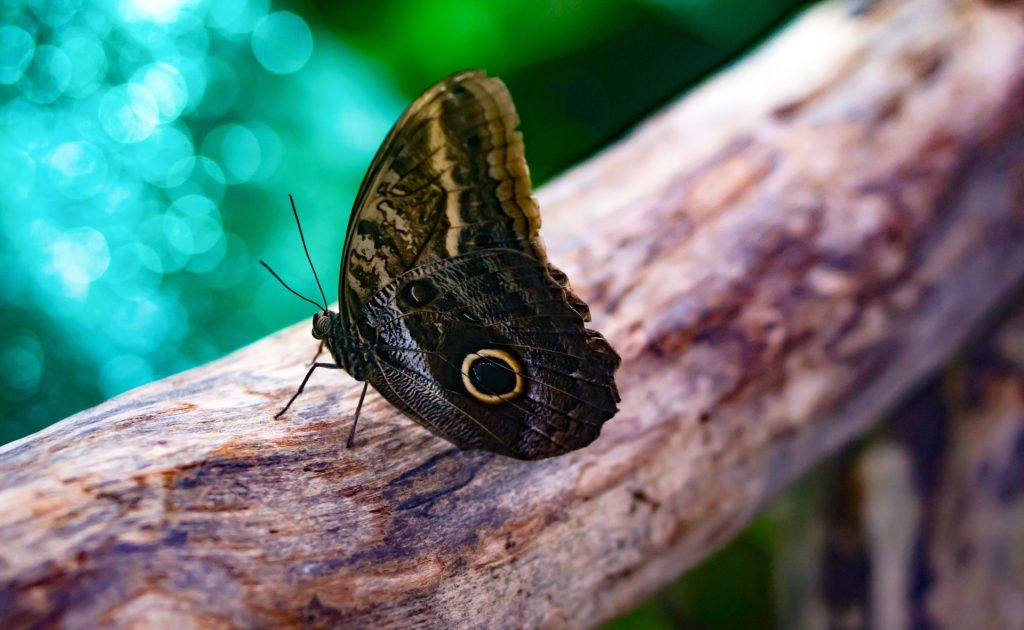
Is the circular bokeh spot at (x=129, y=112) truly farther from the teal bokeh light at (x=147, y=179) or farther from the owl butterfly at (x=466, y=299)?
the owl butterfly at (x=466, y=299)

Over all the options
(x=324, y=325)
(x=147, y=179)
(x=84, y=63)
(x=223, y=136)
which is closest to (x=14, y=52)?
(x=84, y=63)

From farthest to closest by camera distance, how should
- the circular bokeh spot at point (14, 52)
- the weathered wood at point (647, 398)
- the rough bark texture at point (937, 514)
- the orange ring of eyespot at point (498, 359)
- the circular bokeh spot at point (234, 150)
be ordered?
the circular bokeh spot at point (234, 150), the circular bokeh spot at point (14, 52), the rough bark texture at point (937, 514), the orange ring of eyespot at point (498, 359), the weathered wood at point (647, 398)

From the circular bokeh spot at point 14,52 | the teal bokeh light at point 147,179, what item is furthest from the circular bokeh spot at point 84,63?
the circular bokeh spot at point 14,52

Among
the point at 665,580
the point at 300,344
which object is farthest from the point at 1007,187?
the point at 300,344

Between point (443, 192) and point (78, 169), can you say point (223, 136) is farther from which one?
point (443, 192)

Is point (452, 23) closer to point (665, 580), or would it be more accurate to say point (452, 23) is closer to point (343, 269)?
point (343, 269)

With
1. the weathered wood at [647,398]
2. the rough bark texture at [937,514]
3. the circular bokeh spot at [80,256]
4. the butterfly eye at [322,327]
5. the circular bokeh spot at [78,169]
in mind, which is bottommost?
the rough bark texture at [937,514]
